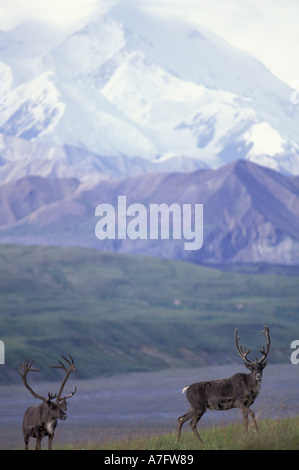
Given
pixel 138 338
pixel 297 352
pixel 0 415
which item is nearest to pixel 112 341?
pixel 138 338

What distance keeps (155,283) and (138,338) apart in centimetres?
6022

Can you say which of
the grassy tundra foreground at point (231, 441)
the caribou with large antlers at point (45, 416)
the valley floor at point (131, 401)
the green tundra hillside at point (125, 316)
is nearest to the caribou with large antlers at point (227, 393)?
the grassy tundra foreground at point (231, 441)

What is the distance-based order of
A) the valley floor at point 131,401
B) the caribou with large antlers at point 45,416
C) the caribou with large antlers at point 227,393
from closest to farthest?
1. the caribou with large antlers at point 45,416
2. the caribou with large antlers at point 227,393
3. the valley floor at point 131,401

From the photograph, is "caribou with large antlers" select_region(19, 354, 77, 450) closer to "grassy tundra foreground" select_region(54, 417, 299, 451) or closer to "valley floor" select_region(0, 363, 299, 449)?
"grassy tundra foreground" select_region(54, 417, 299, 451)

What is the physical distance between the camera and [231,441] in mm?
16062

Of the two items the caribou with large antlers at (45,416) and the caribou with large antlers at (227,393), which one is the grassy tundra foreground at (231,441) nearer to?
the caribou with large antlers at (227,393)

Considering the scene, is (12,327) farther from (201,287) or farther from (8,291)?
(201,287)

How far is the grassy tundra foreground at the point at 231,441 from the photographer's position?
47.2ft

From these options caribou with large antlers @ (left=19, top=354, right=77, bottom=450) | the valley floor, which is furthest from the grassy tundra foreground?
the valley floor

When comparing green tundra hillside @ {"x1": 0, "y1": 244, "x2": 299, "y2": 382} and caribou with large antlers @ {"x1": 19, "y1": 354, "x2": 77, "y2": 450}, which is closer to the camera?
caribou with large antlers @ {"x1": 19, "y1": 354, "x2": 77, "y2": 450}

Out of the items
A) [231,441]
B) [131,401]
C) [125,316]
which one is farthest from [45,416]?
[125,316]

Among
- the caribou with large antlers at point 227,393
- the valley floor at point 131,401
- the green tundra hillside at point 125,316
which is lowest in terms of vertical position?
the caribou with large antlers at point 227,393

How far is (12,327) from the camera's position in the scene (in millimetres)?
130250

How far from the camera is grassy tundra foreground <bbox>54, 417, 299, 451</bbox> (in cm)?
1439
